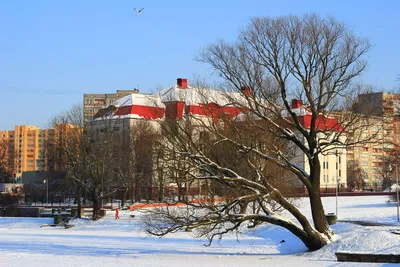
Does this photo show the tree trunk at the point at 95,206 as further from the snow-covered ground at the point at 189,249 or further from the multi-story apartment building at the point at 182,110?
the snow-covered ground at the point at 189,249

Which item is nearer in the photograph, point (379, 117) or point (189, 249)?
point (379, 117)

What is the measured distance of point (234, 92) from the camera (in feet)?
102

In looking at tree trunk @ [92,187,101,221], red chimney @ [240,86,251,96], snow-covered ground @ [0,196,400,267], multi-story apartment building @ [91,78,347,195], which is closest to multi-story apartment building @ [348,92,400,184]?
multi-story apartment building @ [91,78,347,195]

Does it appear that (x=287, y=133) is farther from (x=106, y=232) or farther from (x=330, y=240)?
(x=106, y=232)

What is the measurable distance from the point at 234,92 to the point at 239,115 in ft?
11.1

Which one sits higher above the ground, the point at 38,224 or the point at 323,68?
the point at 323,68

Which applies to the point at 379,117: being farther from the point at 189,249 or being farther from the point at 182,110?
the point at 182,110

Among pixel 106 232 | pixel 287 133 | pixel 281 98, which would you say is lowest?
pixel 106 232

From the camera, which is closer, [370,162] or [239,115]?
[239,115]

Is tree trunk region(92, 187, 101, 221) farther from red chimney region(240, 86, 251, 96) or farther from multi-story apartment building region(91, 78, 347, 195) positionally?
red chimney region(240, 86, 251, 96)

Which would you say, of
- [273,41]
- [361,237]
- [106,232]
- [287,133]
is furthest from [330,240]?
[106,232]

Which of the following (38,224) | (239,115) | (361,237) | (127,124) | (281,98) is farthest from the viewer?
(127,124)

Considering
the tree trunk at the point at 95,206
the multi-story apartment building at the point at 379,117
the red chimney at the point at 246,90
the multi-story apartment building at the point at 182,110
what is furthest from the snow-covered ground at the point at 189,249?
the tree trunk at the point at 95,206

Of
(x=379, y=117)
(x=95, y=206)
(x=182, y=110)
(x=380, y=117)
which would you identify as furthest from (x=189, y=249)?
(x=95, y=206)
